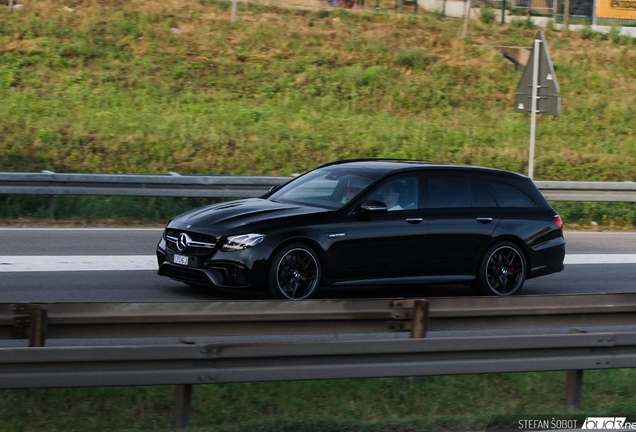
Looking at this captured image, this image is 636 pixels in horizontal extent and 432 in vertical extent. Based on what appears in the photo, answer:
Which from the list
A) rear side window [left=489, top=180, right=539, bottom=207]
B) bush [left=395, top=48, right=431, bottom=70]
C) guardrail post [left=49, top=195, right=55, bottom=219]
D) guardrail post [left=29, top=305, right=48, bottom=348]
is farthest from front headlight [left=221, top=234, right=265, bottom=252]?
bush [left=395, top=48, right=431, bottom=70]

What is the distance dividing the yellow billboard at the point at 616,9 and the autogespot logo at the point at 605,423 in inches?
1535

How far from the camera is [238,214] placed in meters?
8.36

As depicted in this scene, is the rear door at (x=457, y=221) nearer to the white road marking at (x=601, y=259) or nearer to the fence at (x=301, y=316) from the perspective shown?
the fence at (x=301, y=316)

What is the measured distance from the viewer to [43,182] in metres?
13.7

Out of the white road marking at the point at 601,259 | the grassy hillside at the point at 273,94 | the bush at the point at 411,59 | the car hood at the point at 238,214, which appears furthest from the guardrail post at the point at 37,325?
the bush at the point at 411,59

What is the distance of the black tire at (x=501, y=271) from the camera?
364 inches

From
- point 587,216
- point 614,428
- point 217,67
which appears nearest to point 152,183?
point 587,216

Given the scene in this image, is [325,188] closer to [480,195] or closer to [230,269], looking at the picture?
[230,269]

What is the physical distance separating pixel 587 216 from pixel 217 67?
1398 centimetres

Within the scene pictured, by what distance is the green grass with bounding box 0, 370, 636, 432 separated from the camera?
4887 millimetres

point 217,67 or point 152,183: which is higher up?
point 217,67

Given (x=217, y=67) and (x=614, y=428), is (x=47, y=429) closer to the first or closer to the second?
(x=614, y=428)

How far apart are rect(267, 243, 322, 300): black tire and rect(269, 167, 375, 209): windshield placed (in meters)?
0.70

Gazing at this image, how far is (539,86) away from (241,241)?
1008cm
